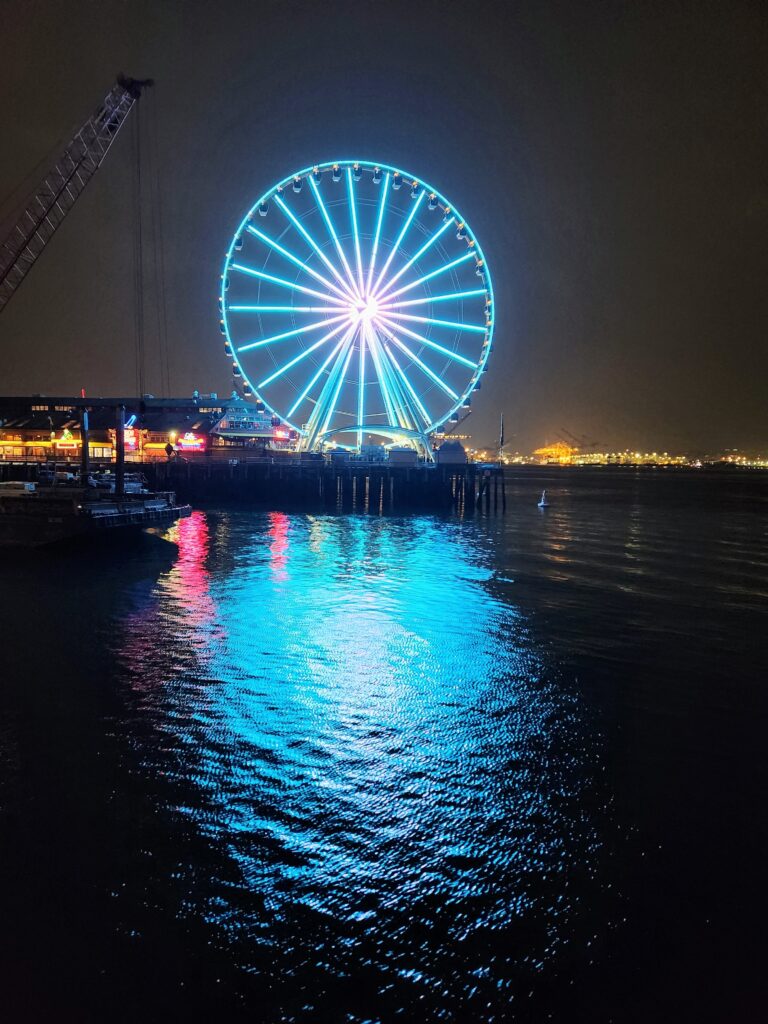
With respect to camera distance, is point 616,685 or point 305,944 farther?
point 616,685

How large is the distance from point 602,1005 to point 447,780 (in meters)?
3.60

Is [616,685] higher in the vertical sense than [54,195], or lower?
lower

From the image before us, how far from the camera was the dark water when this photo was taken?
552 cm

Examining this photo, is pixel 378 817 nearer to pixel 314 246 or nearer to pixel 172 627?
pixel 172 627

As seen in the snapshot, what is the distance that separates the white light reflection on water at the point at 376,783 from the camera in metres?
5.97

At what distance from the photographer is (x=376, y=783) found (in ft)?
28.6

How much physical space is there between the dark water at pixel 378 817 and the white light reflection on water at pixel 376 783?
0.04 meters

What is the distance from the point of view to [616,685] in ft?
42.5

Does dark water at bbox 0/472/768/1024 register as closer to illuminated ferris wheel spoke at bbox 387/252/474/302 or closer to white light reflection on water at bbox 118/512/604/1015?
white light reflection on water at bbox 118/512/604/1015

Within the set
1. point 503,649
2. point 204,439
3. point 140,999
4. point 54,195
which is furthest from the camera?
point 204,439

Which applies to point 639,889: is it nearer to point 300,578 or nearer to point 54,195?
point 300,578

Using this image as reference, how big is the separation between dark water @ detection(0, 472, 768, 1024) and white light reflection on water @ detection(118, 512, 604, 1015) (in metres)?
0.04

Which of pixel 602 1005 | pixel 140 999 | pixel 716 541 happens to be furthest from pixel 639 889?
pixel 716 541

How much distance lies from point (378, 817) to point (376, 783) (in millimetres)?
880
